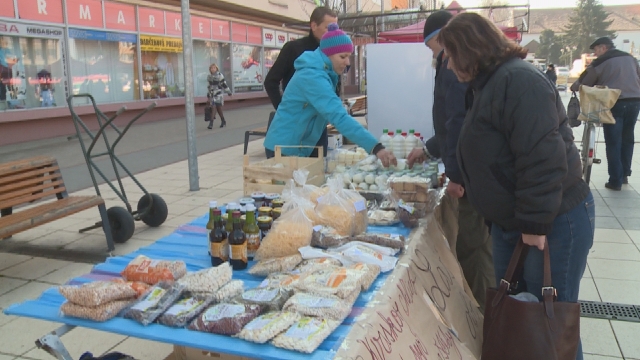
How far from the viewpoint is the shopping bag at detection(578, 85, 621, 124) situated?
6.54 meters

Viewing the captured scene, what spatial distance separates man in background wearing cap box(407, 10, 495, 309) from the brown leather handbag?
77cm

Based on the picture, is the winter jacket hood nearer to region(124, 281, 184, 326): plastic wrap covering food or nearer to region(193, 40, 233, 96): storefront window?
region(124, 281, 184, 326): plastic wrap covering food

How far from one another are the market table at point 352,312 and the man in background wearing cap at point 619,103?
17.2ft

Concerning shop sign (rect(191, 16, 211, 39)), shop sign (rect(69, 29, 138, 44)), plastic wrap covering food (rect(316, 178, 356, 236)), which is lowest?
plastic wrap covering food (rect(316, 178, 356, 236))

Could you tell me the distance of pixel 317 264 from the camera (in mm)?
2166

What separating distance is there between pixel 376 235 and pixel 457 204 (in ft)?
4.62

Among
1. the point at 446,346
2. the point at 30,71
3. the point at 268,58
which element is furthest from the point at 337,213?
the point at 268,58

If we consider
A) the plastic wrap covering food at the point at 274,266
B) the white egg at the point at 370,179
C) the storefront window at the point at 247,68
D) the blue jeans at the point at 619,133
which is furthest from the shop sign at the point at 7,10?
the plastic wrap covering food at the point at 274,266

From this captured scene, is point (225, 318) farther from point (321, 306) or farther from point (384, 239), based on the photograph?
point (384, 239)

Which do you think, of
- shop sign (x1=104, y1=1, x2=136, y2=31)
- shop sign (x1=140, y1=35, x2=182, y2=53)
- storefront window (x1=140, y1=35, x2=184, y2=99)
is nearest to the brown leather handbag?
shop sign (x1=104, y1=1, x2=136, y2=31)

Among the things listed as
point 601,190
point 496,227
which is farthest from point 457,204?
point 601,190

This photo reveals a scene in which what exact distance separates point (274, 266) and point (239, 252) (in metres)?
0.16

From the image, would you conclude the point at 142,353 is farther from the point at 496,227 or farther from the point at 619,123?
the point at 619,123

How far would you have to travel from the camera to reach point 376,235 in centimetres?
249
